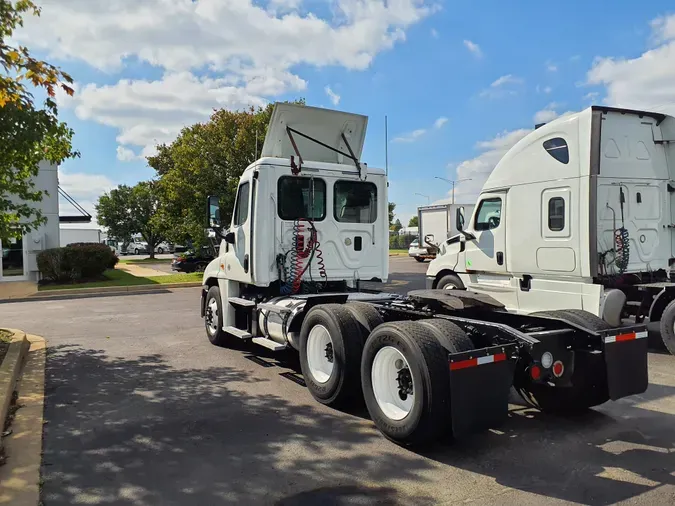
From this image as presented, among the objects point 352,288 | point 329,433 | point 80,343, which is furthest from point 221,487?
point 80,343

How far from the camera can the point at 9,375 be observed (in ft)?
20.5

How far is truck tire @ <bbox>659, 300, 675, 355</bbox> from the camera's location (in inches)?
299

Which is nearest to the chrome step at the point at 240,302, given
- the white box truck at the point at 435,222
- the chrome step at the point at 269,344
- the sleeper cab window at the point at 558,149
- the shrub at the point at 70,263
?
the chrome step at the point at 269,344

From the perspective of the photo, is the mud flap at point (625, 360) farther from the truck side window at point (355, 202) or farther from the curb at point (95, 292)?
the curb at point (95, 292)

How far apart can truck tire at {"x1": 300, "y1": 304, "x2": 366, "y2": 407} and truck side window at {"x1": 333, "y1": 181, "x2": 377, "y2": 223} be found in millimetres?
2336

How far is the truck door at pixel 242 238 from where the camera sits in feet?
24.7

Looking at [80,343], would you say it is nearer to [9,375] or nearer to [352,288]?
[9,375]

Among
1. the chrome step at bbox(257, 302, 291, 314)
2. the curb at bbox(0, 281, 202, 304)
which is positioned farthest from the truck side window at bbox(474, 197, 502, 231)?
the curb at bbox(0, 281, 202, 304)

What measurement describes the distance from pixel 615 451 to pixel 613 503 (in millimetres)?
990

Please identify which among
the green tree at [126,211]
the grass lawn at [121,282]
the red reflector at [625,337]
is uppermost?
the green tree at [126,211]

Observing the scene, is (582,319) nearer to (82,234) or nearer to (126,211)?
(126,211)

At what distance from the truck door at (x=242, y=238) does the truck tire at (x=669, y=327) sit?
231 inches

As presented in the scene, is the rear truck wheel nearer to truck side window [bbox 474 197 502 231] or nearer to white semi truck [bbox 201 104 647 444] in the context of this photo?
white semi truck [bbox 201 104 647 444]

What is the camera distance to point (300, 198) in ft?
25.1
